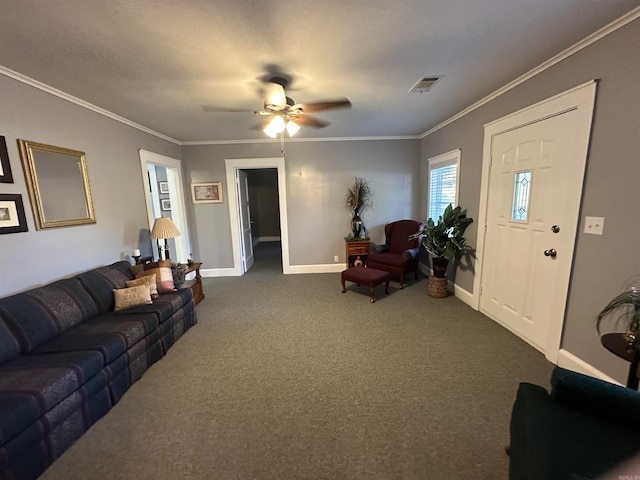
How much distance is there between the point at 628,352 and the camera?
1367mm

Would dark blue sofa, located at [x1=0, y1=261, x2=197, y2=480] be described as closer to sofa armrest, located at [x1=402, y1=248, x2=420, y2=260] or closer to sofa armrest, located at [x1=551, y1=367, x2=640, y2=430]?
sofa armrest, located at [x1=551, y1=367, x2=640, y2=430]

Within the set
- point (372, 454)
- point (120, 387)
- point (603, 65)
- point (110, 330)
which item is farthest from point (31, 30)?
point (603, 65)

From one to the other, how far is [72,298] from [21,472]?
1256mm

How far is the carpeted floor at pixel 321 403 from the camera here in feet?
4.79

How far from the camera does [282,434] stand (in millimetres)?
1646

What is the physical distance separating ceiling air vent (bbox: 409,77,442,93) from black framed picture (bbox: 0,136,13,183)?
3.48 m

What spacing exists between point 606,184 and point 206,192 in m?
5.04

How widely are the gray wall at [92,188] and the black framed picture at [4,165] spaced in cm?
4

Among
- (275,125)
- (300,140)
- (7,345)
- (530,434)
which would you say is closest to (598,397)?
(530,434)

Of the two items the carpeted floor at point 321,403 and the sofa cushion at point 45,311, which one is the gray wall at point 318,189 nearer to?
the carpeted floor at point 321,403

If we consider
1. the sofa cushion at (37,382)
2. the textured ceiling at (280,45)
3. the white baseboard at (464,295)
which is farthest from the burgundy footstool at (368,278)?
the sofa cushion at (37,382)

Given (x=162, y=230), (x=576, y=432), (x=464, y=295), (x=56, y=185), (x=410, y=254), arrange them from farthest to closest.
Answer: (x=410, y=254) → (x=464, y=295) → (x=162, y=230) → (x=56, y=185) → (x=576, y=432)

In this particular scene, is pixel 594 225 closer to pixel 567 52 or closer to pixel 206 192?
pixel 567 52

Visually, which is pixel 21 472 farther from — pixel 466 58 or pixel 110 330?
pixel 466 58
